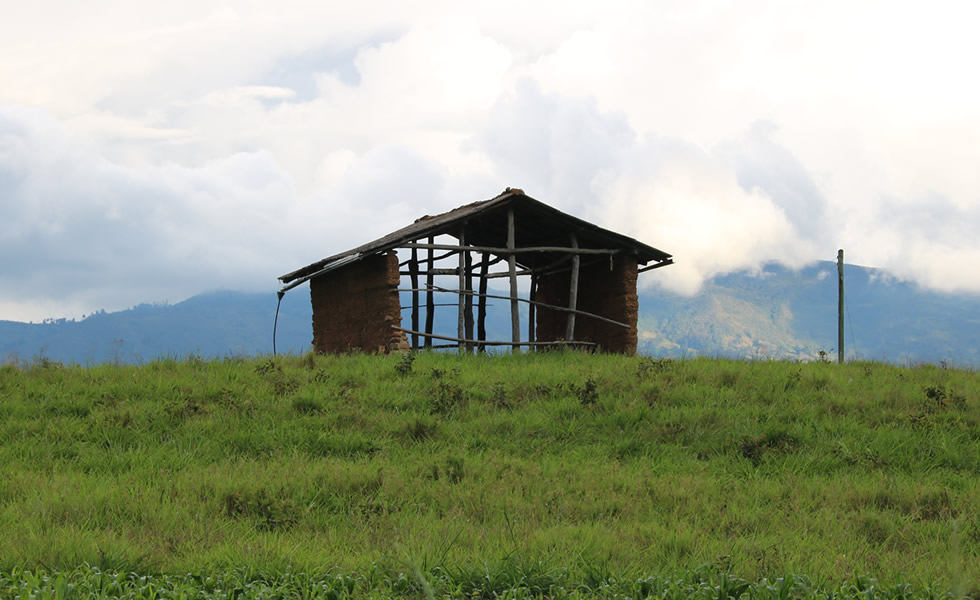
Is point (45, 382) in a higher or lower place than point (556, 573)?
higher

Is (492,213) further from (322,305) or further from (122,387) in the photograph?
(122,387)

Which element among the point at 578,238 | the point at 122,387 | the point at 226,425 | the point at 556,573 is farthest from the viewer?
the point at 578,238

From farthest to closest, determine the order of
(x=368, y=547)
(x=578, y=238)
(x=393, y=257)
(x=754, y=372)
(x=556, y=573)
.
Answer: (x=578, y=238) < (x=393, y=257) < (x=754, y=372) < (x=368, y=547) < (x=556, y=573)

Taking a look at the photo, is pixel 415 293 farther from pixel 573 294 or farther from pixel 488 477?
pixel 488 477

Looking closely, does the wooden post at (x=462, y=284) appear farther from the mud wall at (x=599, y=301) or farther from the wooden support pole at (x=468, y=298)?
the mud wall at (x=599, y=301)

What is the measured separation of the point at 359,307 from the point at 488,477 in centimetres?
963

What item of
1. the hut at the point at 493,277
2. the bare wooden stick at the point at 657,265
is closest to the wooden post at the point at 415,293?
the hut at the point at 493,277

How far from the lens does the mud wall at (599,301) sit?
61.8 ft

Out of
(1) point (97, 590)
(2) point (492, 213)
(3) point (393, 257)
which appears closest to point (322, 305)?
(3) point (393, 257)

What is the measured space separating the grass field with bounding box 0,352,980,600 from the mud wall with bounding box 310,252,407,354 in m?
1.65

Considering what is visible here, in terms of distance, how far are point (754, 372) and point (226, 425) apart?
8.86m

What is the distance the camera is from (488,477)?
778cm

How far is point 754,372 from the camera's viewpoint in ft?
43.9

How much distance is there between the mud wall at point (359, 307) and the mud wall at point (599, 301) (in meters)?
5.84
